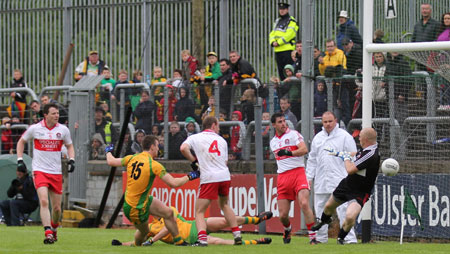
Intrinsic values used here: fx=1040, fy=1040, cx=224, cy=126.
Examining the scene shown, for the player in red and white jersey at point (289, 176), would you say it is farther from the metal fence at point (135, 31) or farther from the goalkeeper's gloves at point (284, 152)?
the metal fence at point (135, 31)

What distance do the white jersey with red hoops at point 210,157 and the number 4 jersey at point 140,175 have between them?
906 mm

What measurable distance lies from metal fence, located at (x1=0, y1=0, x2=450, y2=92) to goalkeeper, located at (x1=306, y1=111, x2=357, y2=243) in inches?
138

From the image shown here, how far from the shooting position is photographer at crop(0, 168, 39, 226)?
22723 millimetres

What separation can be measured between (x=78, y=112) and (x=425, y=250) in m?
11.5

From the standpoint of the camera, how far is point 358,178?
49.2 feet

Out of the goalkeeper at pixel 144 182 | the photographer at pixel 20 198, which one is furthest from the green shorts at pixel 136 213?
the photographer at pixel 20 198

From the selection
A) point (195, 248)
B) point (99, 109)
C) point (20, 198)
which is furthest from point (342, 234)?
point (20, 198)

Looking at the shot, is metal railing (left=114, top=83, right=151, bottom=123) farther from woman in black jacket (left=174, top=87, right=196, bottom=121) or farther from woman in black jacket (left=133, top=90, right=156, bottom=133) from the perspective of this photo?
woman in black jacket (left=174, top=87, right=196, bottom=121)

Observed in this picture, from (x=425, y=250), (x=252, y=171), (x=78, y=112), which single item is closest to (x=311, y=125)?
(x=252, y=171)

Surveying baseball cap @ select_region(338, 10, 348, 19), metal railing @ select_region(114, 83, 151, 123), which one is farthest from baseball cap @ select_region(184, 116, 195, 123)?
baseball cap @ select_region(338, 10, 348, 19)

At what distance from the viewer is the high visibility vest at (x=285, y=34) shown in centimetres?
2077

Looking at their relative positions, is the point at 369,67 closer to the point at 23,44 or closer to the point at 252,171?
the point at 252,171

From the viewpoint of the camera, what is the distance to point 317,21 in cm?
1988

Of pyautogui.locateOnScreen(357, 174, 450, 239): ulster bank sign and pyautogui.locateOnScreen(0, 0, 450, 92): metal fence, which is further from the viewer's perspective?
pyautogui.locateOnScreen(0, 0, 450, 92): metal fence
